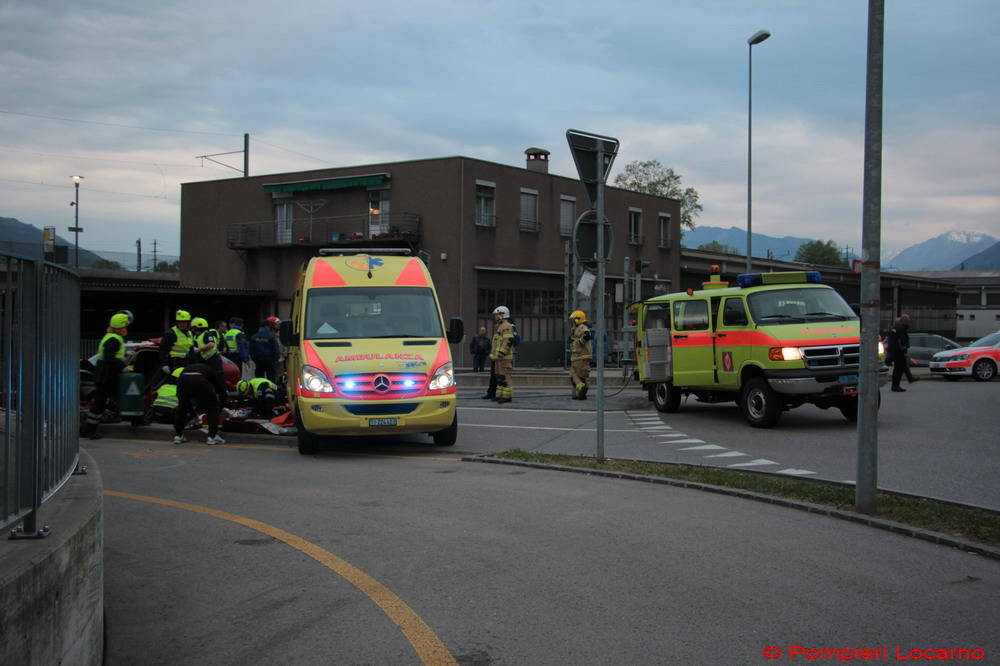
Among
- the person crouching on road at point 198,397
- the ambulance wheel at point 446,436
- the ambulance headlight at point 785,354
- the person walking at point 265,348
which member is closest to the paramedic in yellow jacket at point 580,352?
the ambulance headlight at point 785,354

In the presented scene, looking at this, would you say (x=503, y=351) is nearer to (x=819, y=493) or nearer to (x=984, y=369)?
(x=819, y=493)

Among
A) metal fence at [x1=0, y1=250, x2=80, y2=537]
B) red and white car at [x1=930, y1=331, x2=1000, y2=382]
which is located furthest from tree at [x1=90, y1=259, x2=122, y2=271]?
metal fence at [x1=0, y1=250, x2=80, y2=537]

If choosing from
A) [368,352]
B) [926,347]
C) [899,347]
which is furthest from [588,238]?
[926,347]

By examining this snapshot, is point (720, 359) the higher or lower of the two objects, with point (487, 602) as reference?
higher

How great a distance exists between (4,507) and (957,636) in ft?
15.2

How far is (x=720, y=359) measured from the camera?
52.5 feet

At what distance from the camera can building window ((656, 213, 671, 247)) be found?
169 ft

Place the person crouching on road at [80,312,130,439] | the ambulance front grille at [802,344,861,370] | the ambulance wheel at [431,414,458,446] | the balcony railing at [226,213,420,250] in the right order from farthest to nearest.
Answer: the balcony railing at [226,213,420,250], the ambulance front grille at [802,344,861,370], the person crouching on road at [80,312,130,439], the ambulance wheel at [431,414,458,446]

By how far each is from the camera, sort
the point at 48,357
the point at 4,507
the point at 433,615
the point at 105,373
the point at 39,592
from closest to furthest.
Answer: the point at 39,592 < the point at 4,507 < the point at 48,357 < the point at 433,615 < the point at 105,373

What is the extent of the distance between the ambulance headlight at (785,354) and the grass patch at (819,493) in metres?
4.63

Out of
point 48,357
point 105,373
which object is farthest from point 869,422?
point 105,373

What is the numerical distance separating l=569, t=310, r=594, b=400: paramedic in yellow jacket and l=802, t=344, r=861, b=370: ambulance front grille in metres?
5.77

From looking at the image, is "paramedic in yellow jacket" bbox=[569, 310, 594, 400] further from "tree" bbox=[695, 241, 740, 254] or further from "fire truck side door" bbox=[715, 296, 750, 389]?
"tree" bbox=[695, 241, 740, 254]

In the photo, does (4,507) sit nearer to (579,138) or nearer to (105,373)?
(579,138)
